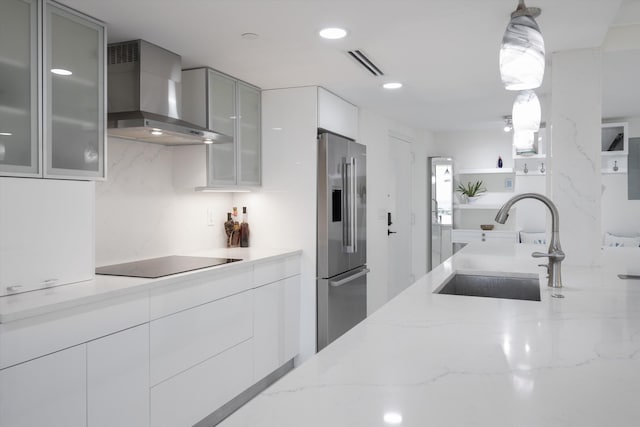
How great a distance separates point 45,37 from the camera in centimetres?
207

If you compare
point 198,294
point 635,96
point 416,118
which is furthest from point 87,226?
point 635,96

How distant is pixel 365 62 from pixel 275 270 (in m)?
1.57

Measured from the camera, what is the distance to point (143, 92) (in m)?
2.62

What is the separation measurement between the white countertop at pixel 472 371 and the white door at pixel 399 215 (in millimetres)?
3979

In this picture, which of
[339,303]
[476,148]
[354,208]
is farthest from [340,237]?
[476,148]

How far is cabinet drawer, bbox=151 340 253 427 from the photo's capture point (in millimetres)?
2381

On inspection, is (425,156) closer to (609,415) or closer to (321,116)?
(321,116)

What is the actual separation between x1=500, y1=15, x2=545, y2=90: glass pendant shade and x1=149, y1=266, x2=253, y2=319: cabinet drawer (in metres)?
1.85

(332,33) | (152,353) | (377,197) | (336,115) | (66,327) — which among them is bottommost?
(152,353)

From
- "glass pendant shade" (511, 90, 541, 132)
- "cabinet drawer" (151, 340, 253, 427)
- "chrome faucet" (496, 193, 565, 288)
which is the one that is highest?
"glass pendant shade" (511, 90, 541, 132)

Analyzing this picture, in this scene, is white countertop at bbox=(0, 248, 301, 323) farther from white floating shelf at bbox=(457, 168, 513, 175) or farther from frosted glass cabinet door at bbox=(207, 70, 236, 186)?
white floating shelf at bbox=(457, 168, 513, 175)

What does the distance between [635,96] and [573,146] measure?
7.64 feet

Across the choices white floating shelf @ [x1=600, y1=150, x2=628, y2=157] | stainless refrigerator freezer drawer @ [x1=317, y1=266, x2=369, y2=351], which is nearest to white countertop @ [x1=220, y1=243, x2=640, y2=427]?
stainless refrigerator freezer drawer @ [x1=317, y1=266, x2=369, y2=351]

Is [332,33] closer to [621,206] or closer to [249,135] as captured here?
[249,135]
